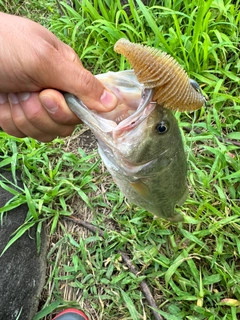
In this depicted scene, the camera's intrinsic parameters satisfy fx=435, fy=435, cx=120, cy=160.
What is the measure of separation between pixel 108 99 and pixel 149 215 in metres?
1.30

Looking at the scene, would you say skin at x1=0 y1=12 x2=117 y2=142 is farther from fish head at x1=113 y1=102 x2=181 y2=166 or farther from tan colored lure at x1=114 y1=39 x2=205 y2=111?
tan colored lure at x1=114 y1=39 x2=205 y2=111

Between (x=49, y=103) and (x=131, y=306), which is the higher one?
(x=49, y=103)

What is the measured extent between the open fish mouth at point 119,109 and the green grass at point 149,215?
1.13 m

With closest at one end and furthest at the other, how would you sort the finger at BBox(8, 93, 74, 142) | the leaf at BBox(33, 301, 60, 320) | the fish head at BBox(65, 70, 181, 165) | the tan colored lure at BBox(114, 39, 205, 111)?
the tan colored lure at BBox(114, 39, 205, 111)
the fish head at BBox(65, 70, 181, 165)
the finger at BBox(8, 93, 74, 142)
the leaf at BBox(33, 301, 60, 320)

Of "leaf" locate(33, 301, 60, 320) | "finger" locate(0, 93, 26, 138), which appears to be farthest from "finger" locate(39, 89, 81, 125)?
"leaf" locate(33, 301, 60, 320)

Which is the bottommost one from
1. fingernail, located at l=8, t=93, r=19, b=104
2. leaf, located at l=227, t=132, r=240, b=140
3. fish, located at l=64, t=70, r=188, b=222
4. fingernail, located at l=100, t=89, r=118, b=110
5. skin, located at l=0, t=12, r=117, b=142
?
leaf, located at l=227, t=132, r=240, b=140

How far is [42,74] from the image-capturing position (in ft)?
5.73

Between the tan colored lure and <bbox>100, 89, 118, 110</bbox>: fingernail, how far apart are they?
246 mm

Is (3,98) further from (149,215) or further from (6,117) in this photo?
(149,215)

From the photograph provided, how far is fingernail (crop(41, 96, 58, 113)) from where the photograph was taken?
178 cm

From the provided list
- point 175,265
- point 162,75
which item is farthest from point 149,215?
point 162,75

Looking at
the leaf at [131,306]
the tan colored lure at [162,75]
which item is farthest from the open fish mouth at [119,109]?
the leaf at [131,306]

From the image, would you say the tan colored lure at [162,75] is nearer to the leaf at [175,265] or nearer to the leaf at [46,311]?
the leaf at [175,265]

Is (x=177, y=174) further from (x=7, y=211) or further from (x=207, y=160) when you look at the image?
(x=7, y=211)
